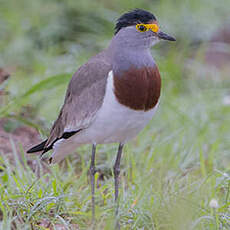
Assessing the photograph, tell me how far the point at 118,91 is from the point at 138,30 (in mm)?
Result: 470

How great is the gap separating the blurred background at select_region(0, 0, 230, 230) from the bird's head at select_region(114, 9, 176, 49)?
93 cm

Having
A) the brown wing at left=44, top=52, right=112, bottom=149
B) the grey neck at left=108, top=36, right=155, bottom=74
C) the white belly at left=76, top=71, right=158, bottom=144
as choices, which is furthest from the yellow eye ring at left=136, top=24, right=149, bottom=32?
the white belly at left=76, top=71, right=158, bottom=144

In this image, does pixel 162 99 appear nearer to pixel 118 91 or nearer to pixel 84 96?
pixel 84 96

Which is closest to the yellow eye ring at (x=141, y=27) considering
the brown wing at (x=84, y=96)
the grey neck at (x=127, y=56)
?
the grey neck at (x=127, y=56)

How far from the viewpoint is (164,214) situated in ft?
10.8

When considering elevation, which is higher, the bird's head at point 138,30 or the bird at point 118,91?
the bird's head at point 138,30

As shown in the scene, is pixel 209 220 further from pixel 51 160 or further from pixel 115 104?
pixel 51 160

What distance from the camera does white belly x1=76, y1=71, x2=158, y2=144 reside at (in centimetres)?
320

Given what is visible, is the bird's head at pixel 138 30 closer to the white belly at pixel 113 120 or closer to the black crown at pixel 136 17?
the black crown at pixel 136 17

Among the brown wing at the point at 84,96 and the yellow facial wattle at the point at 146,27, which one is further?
the yellow facial wattle at the point at 146,27

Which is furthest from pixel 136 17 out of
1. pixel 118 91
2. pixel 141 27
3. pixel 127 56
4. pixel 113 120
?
pixel 113 120

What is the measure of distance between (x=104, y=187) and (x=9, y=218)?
969 mm

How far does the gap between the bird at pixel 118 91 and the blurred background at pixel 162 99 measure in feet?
1.49

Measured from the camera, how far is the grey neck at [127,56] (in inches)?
128
